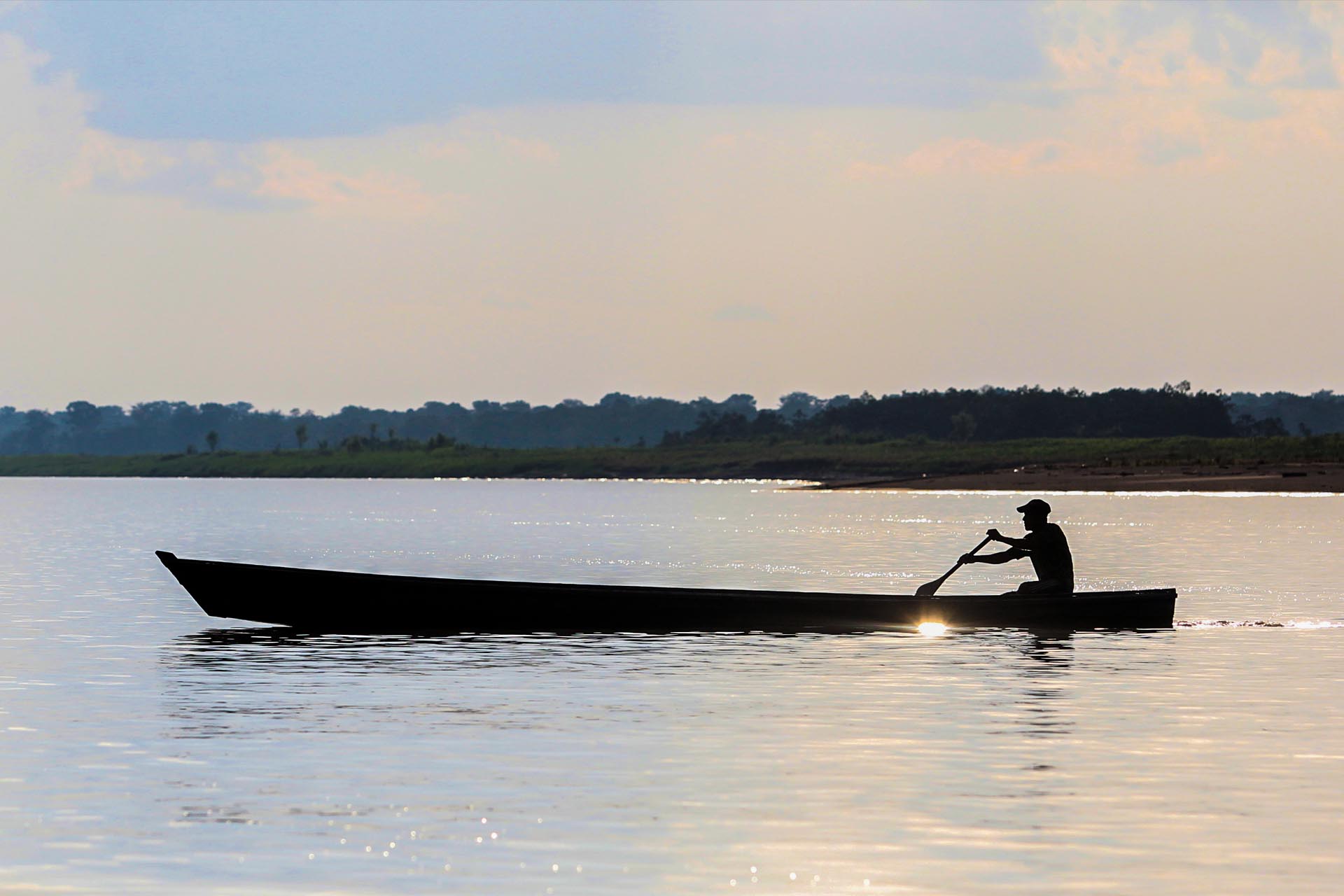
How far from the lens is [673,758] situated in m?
17.6

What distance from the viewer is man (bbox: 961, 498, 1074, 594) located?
29.2 metres

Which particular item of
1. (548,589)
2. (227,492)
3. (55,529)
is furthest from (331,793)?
(227,492)

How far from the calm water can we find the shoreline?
76536 millimetres

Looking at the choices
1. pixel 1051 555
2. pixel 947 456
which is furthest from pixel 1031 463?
pixel 1051 555

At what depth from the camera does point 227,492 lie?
179625mm

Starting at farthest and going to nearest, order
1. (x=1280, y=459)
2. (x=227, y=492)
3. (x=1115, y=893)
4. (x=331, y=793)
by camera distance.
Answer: (x=227, y=492)
(x=1280, y=459)
(x=331, y=793)
(x=1115, y=893)

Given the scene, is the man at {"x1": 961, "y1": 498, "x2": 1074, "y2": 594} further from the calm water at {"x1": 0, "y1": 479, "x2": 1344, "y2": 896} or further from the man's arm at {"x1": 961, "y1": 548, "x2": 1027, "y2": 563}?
the calm water at {"x1": 0, "y1": 479, "x2": 1344, "y2": 896}

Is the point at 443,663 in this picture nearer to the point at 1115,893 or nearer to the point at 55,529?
the point at 1115,893

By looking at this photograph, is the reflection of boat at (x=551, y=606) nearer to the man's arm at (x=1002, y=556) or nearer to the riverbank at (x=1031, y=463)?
the man's arm at (x=1002, y=556)

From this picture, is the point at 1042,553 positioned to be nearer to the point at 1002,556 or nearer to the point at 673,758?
the point at 1002,556

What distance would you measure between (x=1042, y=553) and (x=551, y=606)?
7.35m

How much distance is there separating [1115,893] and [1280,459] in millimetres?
117578

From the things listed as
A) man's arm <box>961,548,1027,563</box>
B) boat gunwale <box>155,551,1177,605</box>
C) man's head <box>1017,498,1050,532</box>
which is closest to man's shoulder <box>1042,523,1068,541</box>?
man's head <box>1017,498,1050,532</box>

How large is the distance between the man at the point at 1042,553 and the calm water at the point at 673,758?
0.96m
